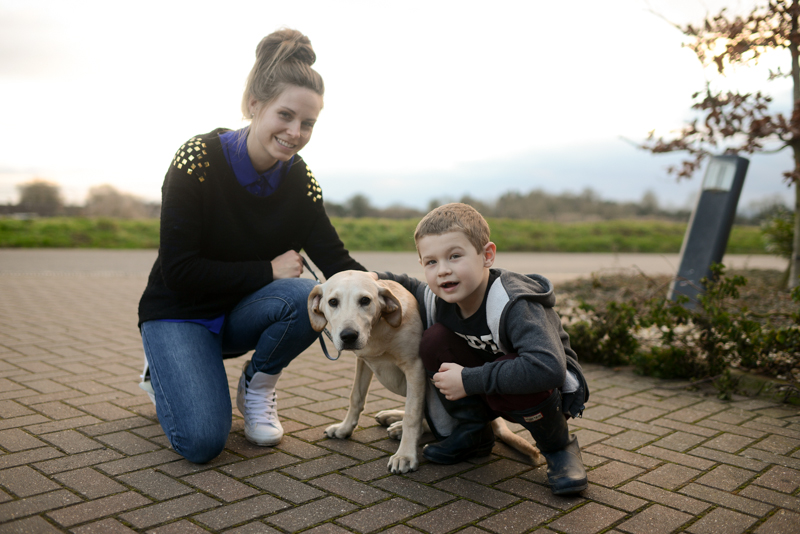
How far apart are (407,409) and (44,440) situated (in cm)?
196

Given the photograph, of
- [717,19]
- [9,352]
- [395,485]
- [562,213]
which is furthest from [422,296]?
[562,213]

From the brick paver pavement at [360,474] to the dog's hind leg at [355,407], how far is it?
0.06 metres

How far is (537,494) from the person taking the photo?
9.17 ft

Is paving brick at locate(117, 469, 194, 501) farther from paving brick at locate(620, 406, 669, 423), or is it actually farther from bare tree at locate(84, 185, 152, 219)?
bare tree at locate(84, 185, 152, 219)

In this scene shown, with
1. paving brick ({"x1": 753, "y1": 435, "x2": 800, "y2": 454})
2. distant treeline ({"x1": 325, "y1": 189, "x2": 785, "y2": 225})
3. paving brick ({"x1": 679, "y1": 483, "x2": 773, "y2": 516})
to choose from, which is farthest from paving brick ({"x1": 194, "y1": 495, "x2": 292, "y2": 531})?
distant treeline ({"x1": 325, "y1": 189, "x2": 785, "y2": 225})

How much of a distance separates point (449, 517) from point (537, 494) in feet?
1.64

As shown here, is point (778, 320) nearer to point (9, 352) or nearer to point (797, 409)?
point (797, 409)

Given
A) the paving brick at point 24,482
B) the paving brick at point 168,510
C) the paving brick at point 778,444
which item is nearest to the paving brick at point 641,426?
the paving brick at point 778,444

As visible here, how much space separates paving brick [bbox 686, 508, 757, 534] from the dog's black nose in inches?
64.0

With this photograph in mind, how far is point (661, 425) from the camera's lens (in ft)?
12.4

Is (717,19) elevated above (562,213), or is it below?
above

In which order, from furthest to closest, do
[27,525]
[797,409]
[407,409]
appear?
[797,409]
[407,409]
[27,525]

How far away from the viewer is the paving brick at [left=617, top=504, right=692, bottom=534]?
2.44 meters

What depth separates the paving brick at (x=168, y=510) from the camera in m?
2.42
